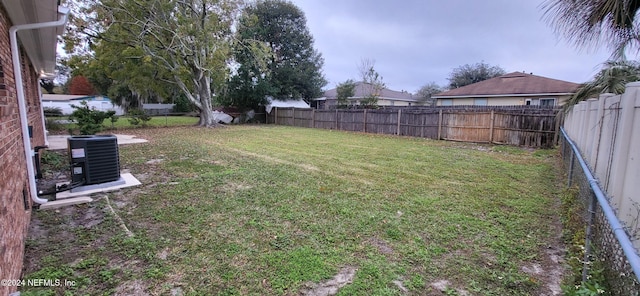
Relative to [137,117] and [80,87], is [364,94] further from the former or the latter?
[80,87]

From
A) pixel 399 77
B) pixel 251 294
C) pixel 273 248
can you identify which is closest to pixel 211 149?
pixel 273 248

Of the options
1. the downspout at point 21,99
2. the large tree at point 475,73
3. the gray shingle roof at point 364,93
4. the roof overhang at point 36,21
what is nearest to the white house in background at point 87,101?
the gray shingle roof at point 364,93

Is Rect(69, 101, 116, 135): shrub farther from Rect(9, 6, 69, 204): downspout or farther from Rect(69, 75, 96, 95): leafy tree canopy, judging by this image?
Rect(69, 75, 96, 95): leafy tree canopy

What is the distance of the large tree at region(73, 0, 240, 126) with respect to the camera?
1398 centimetres

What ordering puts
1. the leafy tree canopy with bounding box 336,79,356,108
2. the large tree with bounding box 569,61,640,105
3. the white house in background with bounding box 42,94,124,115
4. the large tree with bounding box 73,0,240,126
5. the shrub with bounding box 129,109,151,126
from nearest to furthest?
the large tree with bounding box 569,61,640,105 → the large tree with bounding box 73,0,240,126 → the shrub with bounding box 129,109,151,126 → the leafy tree canopy with bounding box 336,79,356,108 → the white house in background with bounding box 42,94,124,115

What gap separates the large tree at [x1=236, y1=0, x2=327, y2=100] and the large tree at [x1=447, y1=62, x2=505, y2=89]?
17.7 m

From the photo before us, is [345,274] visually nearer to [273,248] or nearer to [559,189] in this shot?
[273,248]

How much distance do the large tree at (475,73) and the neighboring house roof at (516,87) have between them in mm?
11632

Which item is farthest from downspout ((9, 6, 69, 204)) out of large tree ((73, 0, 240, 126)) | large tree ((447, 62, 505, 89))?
large tree ((447, 62, 505, 89))

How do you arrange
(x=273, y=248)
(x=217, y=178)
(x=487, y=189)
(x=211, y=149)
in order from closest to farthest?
(x=273, y=248), (x=487, y=189), (x=217, y=178), (x=211, y=149)

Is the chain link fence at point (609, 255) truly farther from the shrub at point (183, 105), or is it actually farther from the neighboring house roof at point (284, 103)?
the shrub at point (183, 105)

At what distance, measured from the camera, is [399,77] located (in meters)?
39.2

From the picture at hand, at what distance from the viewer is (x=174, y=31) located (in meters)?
15.2

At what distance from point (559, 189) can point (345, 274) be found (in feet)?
16.0
